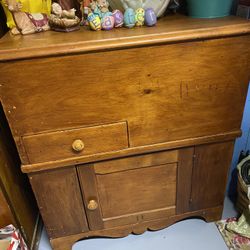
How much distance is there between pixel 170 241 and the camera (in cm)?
119

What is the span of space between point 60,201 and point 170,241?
1.76 ft

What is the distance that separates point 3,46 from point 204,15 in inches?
25.8

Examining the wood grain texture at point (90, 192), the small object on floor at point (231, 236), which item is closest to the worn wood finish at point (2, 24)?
the wood grain texture at point (90, 192)

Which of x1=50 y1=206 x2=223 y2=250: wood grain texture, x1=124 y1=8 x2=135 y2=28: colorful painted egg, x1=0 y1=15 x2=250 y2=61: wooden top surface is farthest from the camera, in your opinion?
x1=50 y1=206 x2=223 y2=250: wood grain texture

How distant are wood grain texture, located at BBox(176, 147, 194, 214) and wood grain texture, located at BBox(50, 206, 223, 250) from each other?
60 millimetres

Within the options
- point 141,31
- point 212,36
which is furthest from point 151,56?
point 212,36

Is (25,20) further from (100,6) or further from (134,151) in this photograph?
(134,151)

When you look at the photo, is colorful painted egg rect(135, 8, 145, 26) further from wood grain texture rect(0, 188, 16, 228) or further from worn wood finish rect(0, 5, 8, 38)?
wood grain texture rect(0, 188, 16, 228)

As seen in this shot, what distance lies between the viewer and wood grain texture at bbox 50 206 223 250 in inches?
44.6

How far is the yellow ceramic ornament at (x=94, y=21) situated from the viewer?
0.82m

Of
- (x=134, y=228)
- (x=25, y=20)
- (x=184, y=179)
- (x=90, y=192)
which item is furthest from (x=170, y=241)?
(x=25, y=20)


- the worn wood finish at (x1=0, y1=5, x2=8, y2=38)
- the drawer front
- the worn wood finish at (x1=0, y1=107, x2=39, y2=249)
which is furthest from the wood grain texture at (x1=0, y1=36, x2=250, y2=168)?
the worn wood finish at (x1=0, y1=5, x2=8, y2=38)

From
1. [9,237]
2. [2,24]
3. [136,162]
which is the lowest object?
[9,237]

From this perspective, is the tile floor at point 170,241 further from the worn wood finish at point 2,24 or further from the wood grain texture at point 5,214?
the worn wood finish at point 2,24
